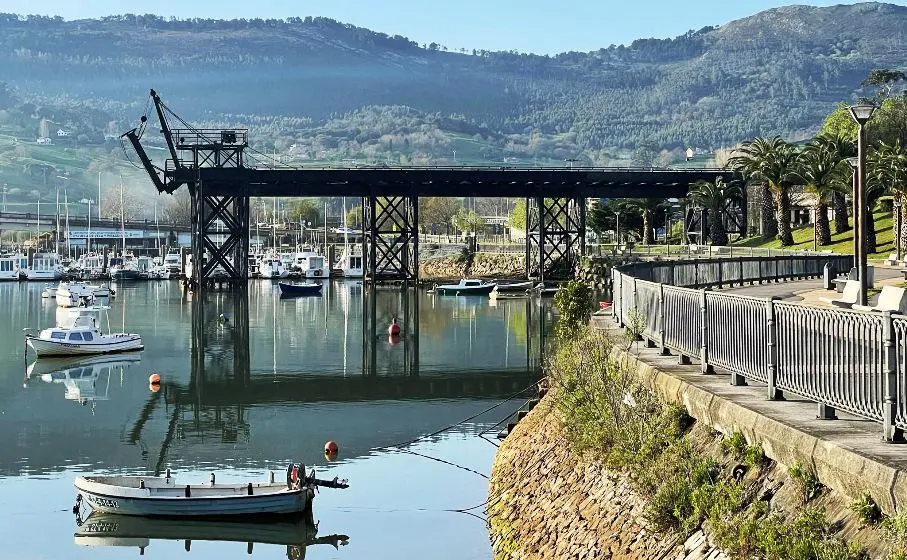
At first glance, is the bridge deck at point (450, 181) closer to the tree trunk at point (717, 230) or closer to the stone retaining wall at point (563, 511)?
the tree trunk at point (717, 230)

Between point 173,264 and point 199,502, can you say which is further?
point 173,264

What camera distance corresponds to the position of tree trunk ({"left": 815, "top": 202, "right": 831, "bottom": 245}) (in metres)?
93.0

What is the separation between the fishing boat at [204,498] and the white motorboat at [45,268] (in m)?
139

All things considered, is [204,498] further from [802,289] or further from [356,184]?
[356,184]

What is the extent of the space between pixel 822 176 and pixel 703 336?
74.1 metres

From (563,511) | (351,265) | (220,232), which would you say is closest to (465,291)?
(220,232)

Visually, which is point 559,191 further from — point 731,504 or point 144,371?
point 731,504

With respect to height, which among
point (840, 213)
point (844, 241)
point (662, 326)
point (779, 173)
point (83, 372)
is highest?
point (779, 173)

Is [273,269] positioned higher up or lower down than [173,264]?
lower down

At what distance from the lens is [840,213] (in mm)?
99875

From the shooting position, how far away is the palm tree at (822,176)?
300 feet

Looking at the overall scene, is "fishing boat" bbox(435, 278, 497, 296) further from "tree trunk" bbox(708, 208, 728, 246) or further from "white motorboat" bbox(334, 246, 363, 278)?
"white motorboat" bbox(334, 246, 363, 278)

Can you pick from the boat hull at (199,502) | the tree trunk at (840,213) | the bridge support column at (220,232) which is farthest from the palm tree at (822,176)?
the boat hull at (199,502)

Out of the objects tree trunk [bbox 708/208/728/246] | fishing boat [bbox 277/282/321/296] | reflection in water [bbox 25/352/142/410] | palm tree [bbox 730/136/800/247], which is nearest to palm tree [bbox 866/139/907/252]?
palm tree [bbox 730/136/800/247]
